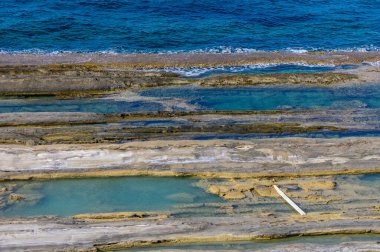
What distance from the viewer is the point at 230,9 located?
1184 inches

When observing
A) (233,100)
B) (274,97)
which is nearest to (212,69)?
(233,100)

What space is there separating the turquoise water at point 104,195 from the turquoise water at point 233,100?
4375mm

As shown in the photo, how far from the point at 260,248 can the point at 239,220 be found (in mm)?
953

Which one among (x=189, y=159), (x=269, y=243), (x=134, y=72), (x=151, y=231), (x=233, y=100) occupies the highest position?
(x=134, y=72)

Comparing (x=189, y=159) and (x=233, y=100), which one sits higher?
(x=233, y=100)

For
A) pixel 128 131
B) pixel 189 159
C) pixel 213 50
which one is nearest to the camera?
pixel 189 159

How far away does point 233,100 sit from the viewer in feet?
64.5

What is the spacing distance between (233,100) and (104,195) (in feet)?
24.6

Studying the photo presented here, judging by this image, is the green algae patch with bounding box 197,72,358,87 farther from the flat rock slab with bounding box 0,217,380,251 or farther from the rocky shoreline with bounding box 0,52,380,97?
the flat rock slab with bounding box 0,217,380,251

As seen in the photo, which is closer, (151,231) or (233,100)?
(151,231)

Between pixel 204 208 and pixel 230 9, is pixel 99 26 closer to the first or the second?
pixel 230 9

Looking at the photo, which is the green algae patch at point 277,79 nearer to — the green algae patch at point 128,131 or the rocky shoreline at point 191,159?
the rocky shoreline at point 191,159

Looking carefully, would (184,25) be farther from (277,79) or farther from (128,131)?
(128,131)

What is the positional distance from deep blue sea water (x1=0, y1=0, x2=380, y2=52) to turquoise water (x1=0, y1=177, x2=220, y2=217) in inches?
452
